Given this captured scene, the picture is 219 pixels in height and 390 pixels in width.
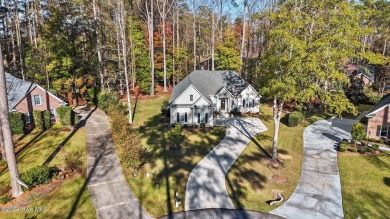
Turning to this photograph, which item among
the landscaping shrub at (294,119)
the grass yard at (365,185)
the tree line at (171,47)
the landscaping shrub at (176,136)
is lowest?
the grass yard at (365,185)

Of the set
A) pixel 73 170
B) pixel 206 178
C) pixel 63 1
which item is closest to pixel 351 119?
pixel 206 178

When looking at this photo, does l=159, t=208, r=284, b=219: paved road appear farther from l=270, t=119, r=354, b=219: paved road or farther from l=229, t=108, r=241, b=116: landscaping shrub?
l=229, t=108, r=241, b=116: landscaping shrub

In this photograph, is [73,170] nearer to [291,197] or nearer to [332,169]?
[291,197]

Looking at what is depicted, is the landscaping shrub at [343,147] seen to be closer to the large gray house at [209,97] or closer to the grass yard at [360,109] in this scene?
the grass yard at [360,109]

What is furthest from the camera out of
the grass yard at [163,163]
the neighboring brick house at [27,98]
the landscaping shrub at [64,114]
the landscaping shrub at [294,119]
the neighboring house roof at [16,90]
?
the landscaping shrub at [294,119]

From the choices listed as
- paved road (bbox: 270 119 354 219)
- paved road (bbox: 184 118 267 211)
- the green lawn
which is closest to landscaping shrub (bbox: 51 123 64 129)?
the green lawn

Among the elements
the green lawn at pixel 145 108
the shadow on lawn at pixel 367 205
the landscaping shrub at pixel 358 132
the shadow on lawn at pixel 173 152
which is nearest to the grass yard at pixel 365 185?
the shadow on lawn at pixel 367 205

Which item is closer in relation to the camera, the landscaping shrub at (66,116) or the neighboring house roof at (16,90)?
the neighboring house roof at (16,90)
